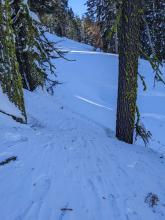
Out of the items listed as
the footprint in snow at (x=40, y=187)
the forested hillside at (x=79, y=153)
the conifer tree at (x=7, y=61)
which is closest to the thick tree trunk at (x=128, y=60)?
the forested hillside at (x=79, y=153)

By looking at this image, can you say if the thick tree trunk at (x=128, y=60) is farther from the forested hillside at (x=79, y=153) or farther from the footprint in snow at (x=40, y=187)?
the footprint in snow at (x=40, y=187)

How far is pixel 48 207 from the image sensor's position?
15.2 feet

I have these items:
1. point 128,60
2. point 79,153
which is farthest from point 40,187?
point 128,60

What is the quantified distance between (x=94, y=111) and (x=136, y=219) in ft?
45.7

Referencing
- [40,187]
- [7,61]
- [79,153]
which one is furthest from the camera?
[7,61]

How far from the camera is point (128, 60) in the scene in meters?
8.96

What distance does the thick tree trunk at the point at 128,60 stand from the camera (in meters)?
8.70

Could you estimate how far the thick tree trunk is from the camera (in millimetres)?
8703

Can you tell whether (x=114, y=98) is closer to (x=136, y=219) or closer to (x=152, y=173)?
(x=152, y=173)

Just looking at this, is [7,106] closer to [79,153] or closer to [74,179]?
[79,153]

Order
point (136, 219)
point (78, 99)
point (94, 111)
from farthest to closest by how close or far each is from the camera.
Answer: point (78, 99) < point (94, 111) < point (136, 219)

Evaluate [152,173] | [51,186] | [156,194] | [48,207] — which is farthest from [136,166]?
[48,207]

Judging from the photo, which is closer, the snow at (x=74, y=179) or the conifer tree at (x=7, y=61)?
the snow at (x=74, y=179)

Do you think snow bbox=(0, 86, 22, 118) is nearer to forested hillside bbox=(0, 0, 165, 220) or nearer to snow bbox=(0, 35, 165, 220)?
forested hillside bbox=(0, 0, 165, 220)
